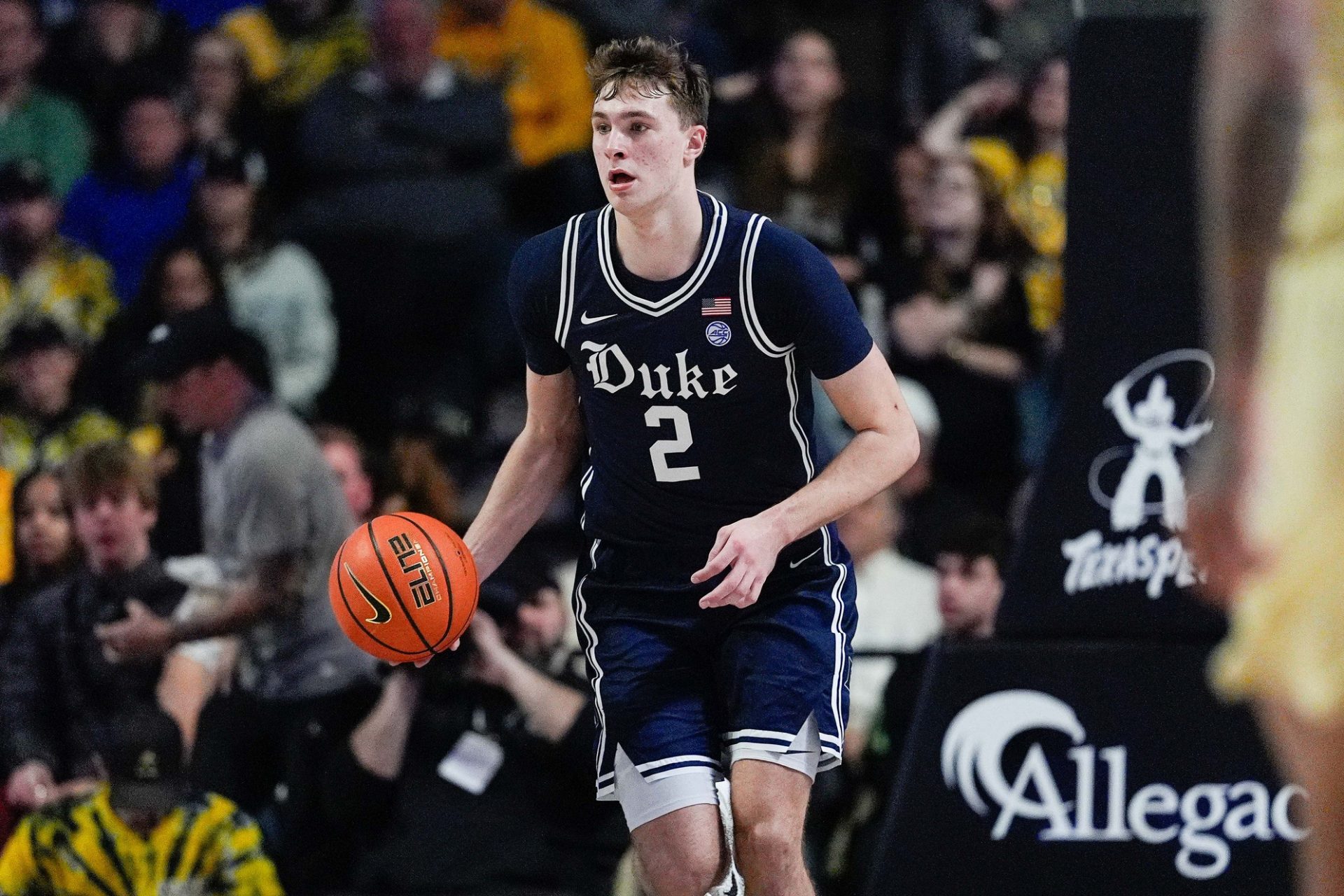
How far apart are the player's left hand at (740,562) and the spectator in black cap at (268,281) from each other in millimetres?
4129

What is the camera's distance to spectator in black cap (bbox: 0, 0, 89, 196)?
8742 millimetres

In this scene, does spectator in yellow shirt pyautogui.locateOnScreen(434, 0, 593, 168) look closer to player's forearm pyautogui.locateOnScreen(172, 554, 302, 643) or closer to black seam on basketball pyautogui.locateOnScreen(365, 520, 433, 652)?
player's forearm pyautogui.locateOnScreen(172, 554, 302, 643)

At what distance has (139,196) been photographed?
855cm

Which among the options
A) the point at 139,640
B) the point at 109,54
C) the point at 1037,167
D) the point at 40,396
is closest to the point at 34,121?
the point at 109,54

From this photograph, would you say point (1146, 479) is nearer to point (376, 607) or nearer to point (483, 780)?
point (376, 607)

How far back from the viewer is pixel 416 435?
293 inches

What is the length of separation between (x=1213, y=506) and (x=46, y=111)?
7.67 m

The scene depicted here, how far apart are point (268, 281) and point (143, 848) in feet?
8.81

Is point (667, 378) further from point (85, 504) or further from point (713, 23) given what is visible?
point (713, 23)

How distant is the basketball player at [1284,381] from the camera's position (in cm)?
209

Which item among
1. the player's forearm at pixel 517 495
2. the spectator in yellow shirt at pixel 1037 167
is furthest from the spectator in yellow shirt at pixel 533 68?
the player's forearm at pixel 517 495

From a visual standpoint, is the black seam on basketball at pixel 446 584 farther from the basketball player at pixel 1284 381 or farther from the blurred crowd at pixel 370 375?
the basketball player at pixel 1284 381

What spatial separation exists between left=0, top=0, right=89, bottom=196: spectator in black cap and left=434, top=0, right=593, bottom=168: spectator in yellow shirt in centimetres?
189

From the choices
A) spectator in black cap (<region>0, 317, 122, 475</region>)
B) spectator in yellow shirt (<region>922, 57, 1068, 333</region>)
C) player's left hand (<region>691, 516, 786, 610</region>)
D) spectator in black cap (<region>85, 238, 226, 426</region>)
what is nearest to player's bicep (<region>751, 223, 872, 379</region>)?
player's left hand (<region>691, 516, 786, 610</region>)
